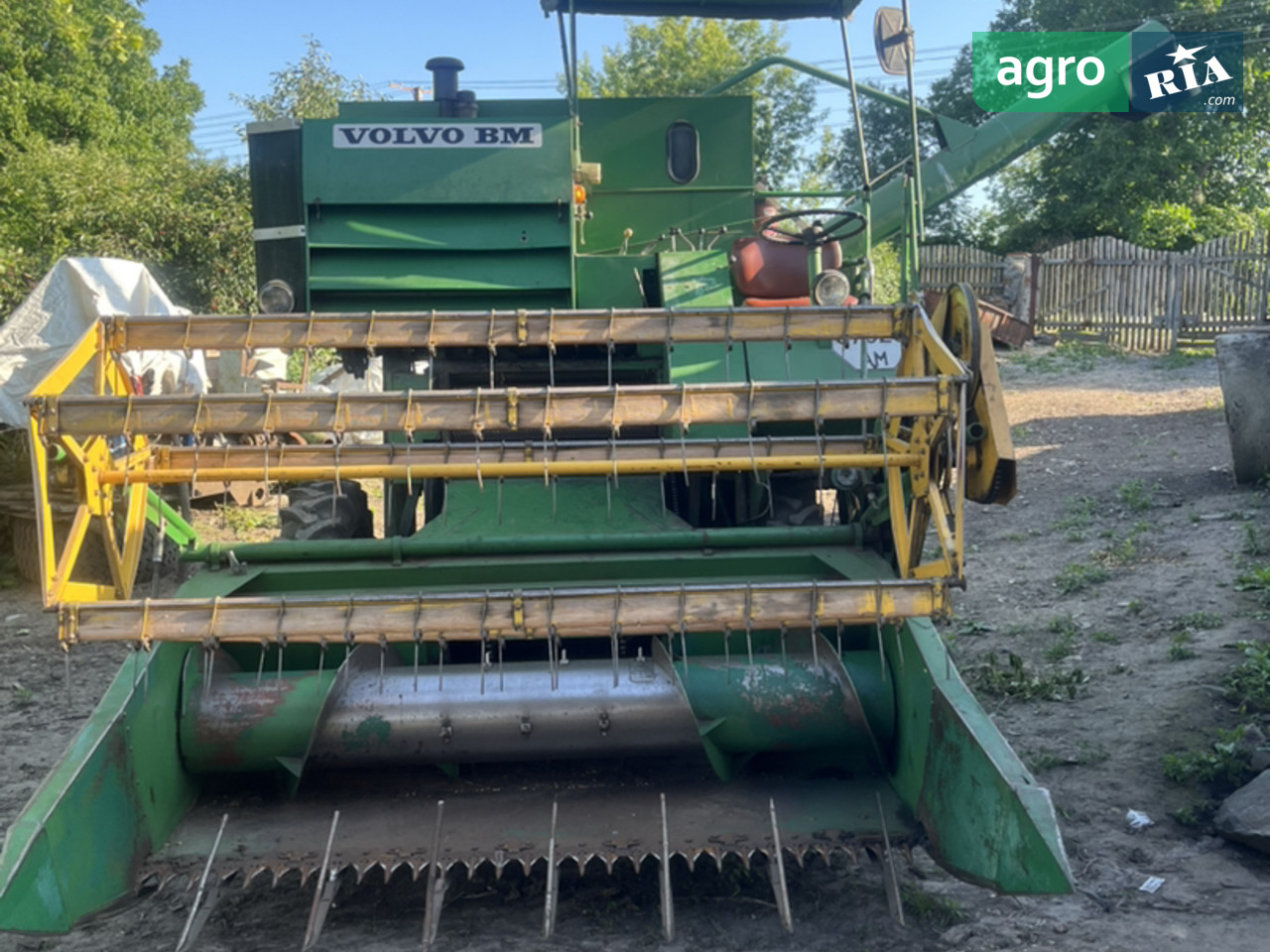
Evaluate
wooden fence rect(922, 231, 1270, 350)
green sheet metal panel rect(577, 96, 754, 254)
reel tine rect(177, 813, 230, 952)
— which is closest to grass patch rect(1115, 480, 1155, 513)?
green sheet metal panel rect(577, 96, 754, 254)

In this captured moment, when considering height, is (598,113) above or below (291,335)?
above

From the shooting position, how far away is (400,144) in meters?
5.07

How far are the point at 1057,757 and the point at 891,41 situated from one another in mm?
3005

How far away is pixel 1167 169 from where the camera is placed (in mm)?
26906

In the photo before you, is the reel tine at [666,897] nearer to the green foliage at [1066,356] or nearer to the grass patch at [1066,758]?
the grass patch at [1066,758]

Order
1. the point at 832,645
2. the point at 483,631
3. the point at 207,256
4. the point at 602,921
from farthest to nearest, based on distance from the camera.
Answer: the point at 207,256 → the point at 832,645 → the point at 602,921 → the point at 483,631

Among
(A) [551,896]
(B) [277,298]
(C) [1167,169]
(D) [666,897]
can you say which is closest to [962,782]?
(D) [666,897]

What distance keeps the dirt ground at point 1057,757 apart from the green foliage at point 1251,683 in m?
0.07

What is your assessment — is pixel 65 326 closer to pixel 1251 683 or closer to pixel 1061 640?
pixel 1061 640

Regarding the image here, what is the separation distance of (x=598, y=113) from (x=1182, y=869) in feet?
13.9

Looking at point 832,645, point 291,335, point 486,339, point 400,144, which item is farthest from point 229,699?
point 400,144

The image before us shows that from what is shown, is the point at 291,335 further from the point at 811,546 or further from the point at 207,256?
the point at 207,256

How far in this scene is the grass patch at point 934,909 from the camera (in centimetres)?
354

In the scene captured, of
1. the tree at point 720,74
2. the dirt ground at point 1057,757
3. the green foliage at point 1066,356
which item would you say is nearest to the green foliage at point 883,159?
the tree at point 720,74
